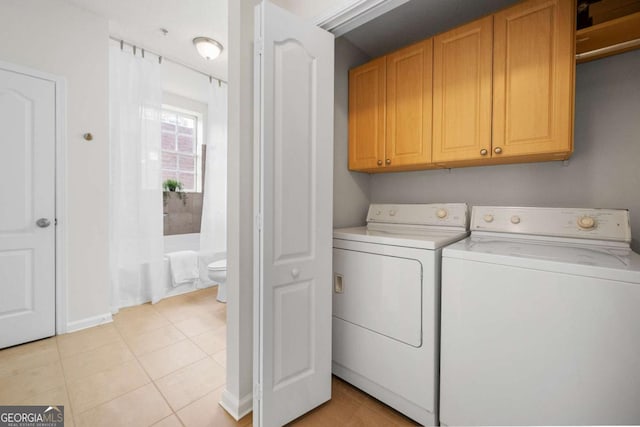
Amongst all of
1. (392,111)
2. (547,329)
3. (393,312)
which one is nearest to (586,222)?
(547,329)

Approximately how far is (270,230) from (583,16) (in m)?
1.96

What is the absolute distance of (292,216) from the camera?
4.53 ft

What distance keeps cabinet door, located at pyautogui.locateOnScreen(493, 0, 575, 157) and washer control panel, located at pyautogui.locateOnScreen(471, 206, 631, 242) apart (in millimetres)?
383

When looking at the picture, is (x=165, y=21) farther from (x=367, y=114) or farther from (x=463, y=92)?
(x=463, y=92)

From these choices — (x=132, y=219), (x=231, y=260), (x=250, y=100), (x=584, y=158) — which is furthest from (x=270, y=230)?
(x=132, y=219)

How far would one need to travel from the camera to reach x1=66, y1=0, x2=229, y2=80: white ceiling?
88.0 inches

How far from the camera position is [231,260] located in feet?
4.89

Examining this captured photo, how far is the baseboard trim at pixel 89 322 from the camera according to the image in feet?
7.62

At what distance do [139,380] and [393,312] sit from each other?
168 cm

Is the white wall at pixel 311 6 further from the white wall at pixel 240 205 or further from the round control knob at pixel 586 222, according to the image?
the round control knob at pixel 586 222

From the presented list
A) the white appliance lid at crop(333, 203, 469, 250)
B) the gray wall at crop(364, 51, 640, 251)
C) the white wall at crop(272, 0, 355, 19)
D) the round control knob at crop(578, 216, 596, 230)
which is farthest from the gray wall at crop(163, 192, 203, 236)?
the round control knob at crop(578, 216, 596, 230)

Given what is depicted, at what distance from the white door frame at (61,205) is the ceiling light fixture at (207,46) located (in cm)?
119

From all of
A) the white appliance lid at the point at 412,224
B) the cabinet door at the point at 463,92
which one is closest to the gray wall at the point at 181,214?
the white appliance lid at the point at 412,224

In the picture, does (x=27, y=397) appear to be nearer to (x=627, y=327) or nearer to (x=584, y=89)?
(x=627, y=327)
